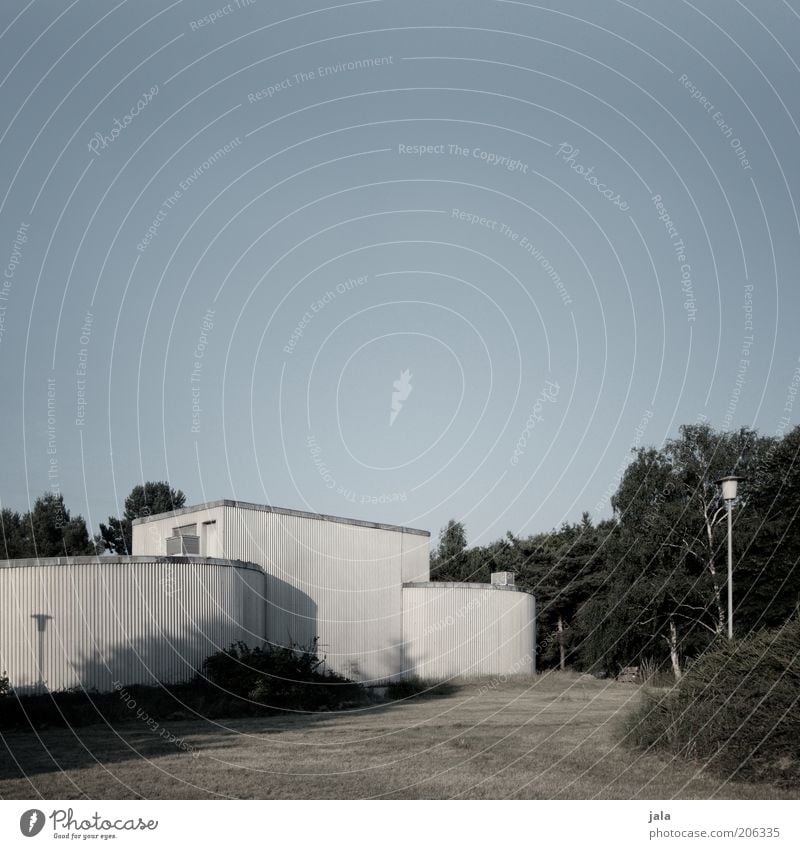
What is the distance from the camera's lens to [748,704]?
13.4m

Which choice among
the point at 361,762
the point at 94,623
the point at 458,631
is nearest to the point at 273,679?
the point at 94,623

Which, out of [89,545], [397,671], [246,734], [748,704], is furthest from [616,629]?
[89,545]

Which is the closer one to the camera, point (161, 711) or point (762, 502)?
point (161, 711)

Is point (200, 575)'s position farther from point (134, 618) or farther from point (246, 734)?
point (246, 734)

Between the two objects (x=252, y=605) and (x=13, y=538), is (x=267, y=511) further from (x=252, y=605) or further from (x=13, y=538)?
(x=13, y=538)

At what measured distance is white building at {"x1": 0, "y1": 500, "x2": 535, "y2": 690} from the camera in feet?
98.3

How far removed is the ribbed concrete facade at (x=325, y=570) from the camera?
37750 millimetres

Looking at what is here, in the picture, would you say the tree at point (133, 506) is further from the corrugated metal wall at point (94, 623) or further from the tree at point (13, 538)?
the corrugated metal wall at point (94, 623)

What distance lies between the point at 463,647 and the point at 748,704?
98.6 feet

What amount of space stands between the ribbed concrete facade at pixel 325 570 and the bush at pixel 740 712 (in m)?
23.8

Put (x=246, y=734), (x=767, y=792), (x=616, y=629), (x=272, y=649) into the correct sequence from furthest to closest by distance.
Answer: (x=616, y=629), (x=272, y=649), (x=246, y=734), (x=767, y=792)
